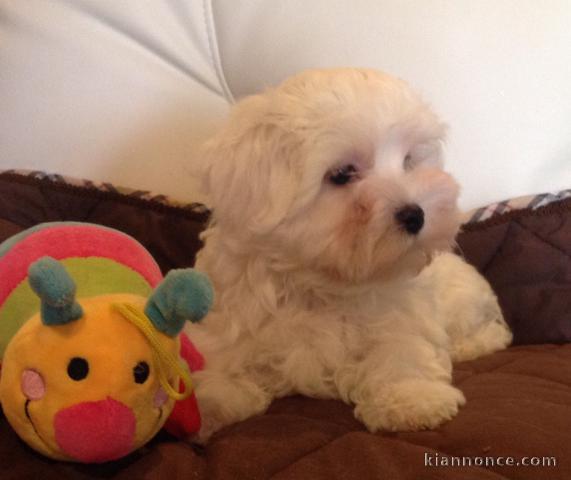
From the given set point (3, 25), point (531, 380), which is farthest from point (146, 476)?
point (3, 25)

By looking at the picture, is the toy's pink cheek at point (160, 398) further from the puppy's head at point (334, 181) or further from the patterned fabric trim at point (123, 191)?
the patterned fabric trim at point (123, 191)

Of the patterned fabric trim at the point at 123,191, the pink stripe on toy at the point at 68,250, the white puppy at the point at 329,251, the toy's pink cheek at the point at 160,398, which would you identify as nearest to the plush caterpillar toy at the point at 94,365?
the toy's pink cheek at the point at 160,398

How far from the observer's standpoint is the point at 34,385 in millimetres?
899

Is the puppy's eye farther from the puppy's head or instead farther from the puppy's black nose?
the puppy's black nose

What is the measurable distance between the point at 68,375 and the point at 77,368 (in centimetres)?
1

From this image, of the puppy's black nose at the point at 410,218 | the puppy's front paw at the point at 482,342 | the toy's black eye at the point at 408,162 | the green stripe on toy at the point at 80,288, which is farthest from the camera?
the puppy's front paw at the point at 482,342

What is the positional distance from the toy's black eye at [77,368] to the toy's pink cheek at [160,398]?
10 cm

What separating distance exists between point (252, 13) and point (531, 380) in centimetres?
110

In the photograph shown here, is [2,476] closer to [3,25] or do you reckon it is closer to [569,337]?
[569,337]

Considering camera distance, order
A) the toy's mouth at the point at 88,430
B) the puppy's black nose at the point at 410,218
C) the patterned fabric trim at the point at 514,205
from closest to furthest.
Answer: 1. the toy's mouth at the point at 88,430
2. the puppy's black nose at the point at 410,218
3. the patterned fabric trim at the point at 514,205

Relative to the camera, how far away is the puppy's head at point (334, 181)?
1191mm

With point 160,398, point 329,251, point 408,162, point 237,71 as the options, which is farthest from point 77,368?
point 237,71

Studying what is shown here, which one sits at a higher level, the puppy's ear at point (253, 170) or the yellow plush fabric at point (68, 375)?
the puppy's ear at point (253, 170)

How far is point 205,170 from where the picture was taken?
1313 mm
